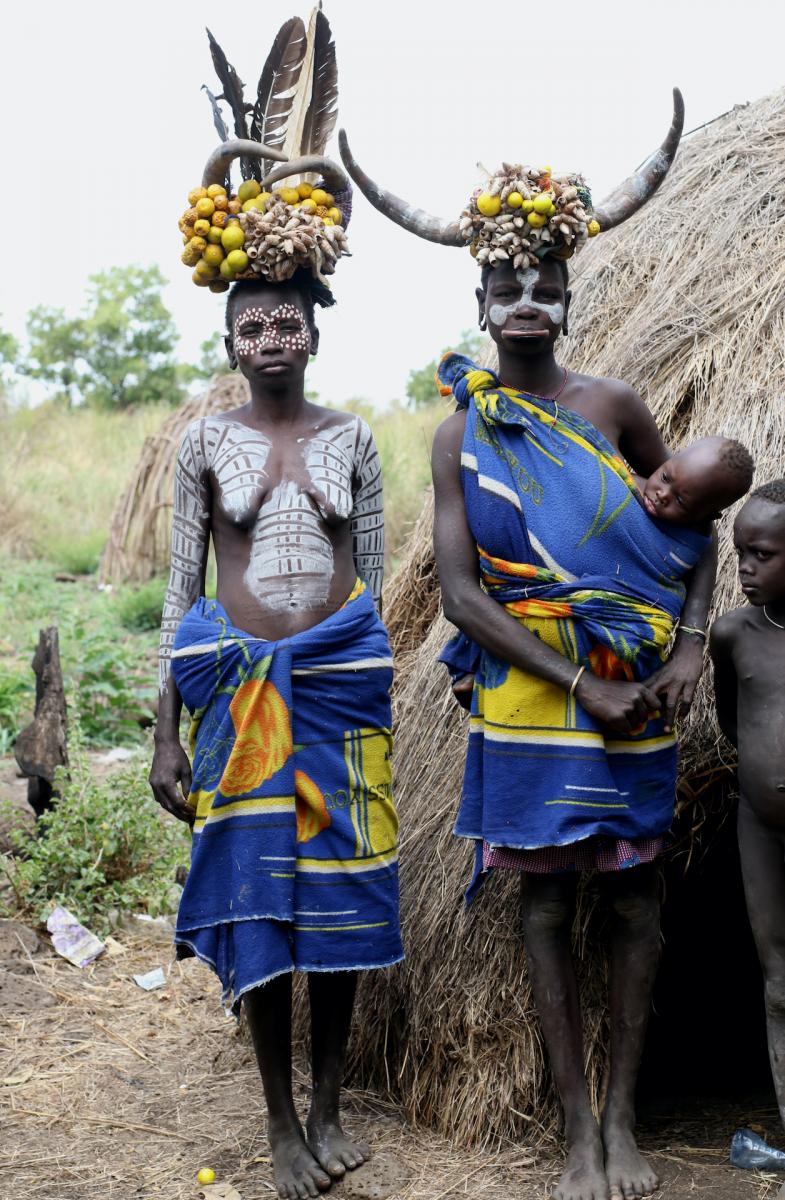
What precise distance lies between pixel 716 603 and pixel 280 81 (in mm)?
1740

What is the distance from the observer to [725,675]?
3078mm

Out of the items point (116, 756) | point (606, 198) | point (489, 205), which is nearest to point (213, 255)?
point (489, 205)

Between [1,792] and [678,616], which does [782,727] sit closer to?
[678,616]

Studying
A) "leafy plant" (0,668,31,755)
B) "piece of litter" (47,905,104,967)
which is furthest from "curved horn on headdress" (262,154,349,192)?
"leafy plant" (0,668,31,755)

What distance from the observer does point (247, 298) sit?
10.7 ft

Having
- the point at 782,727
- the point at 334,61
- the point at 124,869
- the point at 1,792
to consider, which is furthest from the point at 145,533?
the point at 782,727

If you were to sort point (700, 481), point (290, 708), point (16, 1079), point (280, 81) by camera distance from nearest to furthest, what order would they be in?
point (700, 481)
point (290, 708)
point (280, 81)
point (16, 1079)

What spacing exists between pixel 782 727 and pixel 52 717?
129 inches

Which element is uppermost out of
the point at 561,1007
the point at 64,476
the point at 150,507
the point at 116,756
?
the point at 64,476

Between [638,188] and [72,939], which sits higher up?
[638,188]

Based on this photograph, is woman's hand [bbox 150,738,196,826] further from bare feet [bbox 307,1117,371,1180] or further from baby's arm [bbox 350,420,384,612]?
bare feet [bbox 307,1117,371,1180]

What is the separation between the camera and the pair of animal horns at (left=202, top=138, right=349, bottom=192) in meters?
3.20

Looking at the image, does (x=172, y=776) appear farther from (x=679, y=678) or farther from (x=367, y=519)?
(x=679, y=678)

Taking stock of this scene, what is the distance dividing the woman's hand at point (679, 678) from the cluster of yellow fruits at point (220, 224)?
1345 mm
